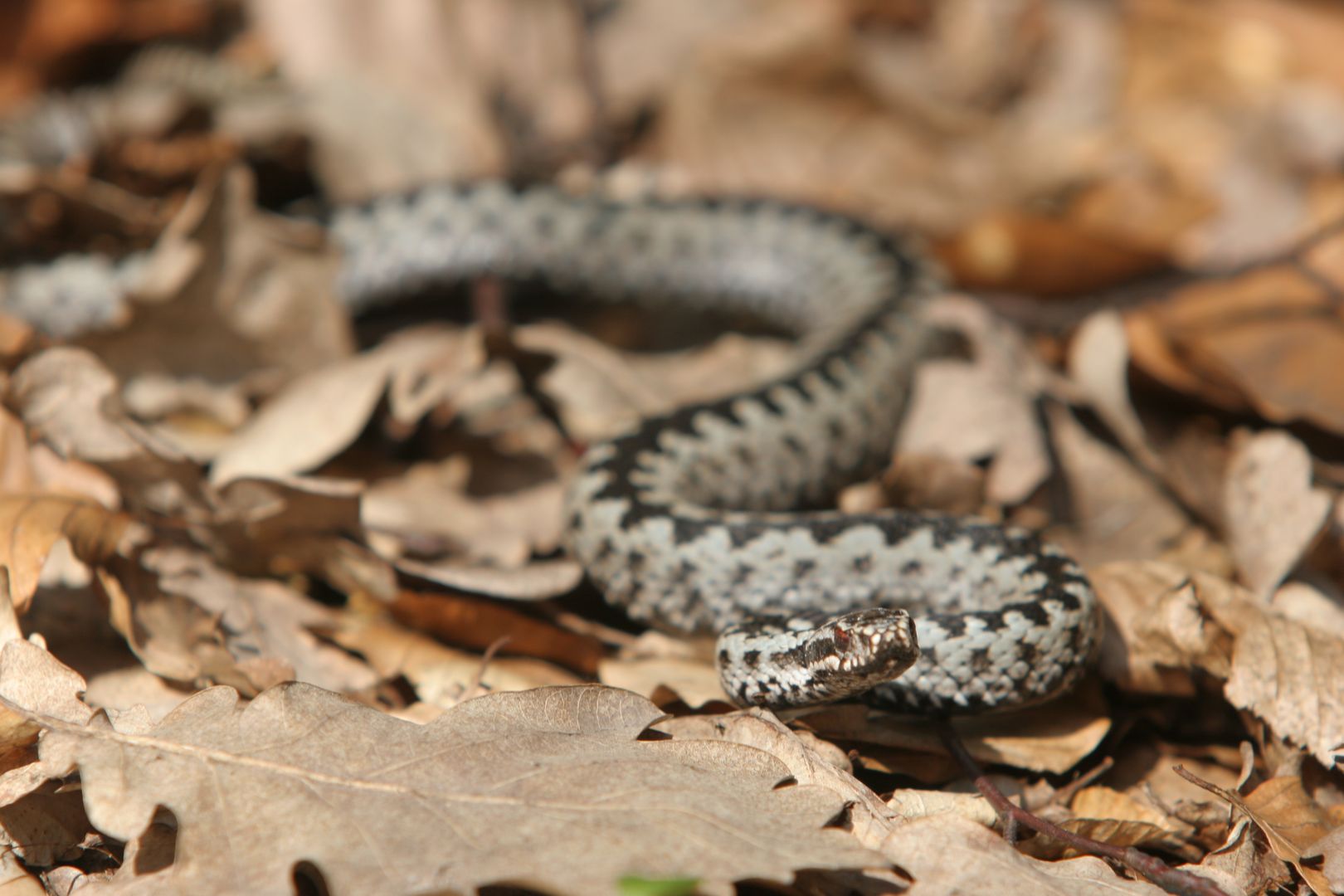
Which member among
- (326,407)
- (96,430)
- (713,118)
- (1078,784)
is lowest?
(1078,784)

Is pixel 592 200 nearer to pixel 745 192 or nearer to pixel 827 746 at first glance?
pixel 745 192

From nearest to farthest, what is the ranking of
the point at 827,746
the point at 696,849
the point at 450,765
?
the point at 696,849 < the point at 450,765 < the point at 827,746

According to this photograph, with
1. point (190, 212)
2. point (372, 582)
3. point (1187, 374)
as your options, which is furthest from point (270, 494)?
point (1187, 374)

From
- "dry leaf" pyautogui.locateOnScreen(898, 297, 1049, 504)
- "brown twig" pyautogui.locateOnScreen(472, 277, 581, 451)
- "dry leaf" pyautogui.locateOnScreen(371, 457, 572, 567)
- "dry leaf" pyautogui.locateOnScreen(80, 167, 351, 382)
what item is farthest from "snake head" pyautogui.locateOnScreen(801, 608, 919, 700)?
"dry leaf" pyautogui.locateOnScreen(80, 167, 351, 382)

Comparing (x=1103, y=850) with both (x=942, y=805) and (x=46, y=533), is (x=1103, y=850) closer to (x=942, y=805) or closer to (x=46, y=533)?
(x=942, y=805)

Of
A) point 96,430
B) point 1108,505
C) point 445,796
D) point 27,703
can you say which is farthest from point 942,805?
point 96,430

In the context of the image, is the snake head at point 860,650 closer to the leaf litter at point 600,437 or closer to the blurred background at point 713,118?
the leaf litter at point 600,437

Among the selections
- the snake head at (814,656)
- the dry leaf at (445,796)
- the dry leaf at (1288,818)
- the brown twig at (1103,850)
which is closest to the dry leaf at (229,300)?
the dry leaf at (445,796)
